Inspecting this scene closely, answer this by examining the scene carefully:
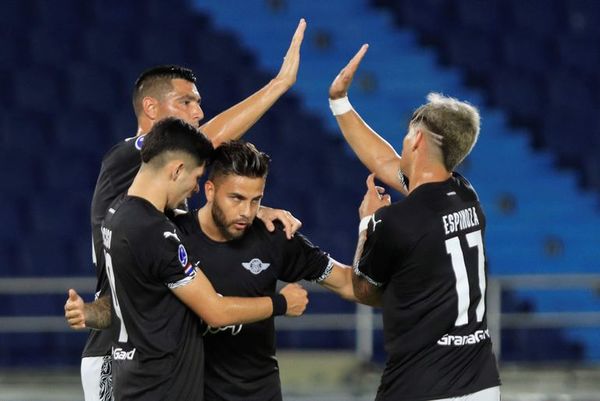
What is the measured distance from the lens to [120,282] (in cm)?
389

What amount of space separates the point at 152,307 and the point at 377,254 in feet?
2.44

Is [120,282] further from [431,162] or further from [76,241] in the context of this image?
[76,241]

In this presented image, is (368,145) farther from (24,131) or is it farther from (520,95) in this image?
(520,95)

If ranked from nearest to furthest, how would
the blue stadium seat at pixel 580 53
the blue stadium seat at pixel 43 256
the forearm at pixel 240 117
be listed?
the forearm at pixel 240 117, the blue stadium seat at pixel 43 256, the blue stadium seat at pixel 580 53

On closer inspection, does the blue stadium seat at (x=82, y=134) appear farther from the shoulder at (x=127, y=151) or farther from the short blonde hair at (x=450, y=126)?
the short blonde hair at (x=450, y=126)

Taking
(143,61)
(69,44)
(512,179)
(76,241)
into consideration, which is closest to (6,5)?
(69,44)

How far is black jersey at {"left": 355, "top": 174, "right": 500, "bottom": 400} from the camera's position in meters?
3.92

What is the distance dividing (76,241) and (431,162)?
5.21 metres

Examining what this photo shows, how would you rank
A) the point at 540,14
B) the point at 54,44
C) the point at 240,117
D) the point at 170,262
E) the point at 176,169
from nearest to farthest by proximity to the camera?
the point at 170,262 < the point at 176,169 < the point at 240,117 < the point at 54,44 < the point at 540,14

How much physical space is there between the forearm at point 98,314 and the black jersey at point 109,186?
0.20 m

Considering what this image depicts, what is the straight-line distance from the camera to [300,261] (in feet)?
13.7

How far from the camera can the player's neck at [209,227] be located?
406cm

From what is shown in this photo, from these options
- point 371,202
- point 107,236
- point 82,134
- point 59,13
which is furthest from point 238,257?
point 59,13

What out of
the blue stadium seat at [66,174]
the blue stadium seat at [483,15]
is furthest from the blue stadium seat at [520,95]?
the blue stadium seat at [66,174]
